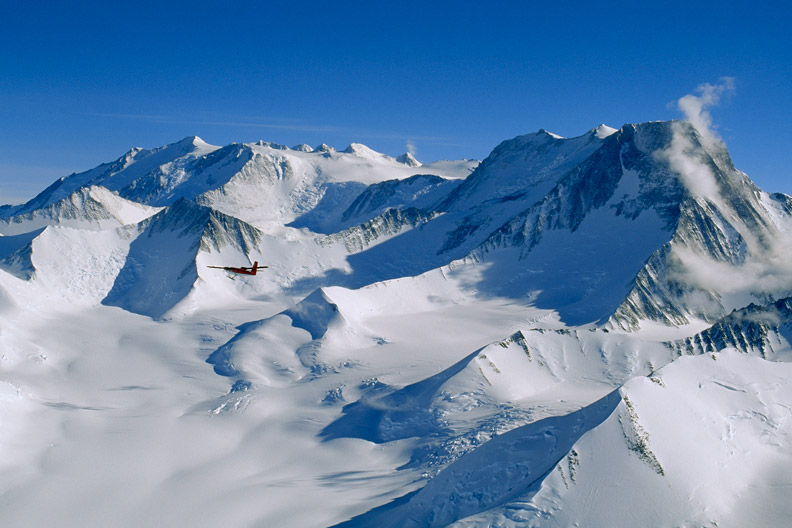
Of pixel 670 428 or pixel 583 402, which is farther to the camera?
pixel 583 402

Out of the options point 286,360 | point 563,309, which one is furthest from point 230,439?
point 563,309

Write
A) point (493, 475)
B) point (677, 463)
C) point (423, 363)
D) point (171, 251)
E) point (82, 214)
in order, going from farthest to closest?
point (82, 214) < point (171, 251) < point (423, 363) < point (493, 475) < point (677, 463)

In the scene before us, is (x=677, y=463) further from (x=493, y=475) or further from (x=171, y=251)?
(x=171, y=251)

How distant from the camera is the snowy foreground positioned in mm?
52156

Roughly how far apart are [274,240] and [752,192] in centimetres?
13103

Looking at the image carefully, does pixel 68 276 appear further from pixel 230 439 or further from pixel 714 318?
pixel 714 318

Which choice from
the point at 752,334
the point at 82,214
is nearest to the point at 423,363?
the point at 752,334

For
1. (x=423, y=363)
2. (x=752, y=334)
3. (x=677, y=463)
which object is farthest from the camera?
(x=423, y=363)

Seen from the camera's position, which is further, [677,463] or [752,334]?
[752,334]

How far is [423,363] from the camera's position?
335 feet

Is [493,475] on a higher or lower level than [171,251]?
lower

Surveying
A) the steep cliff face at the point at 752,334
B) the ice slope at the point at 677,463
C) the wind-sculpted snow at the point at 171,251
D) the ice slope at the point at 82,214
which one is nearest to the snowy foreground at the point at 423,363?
the ice slope at the point at 677,463

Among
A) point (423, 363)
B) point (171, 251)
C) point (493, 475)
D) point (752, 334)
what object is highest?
point (171, 251)

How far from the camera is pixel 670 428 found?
170 ft
